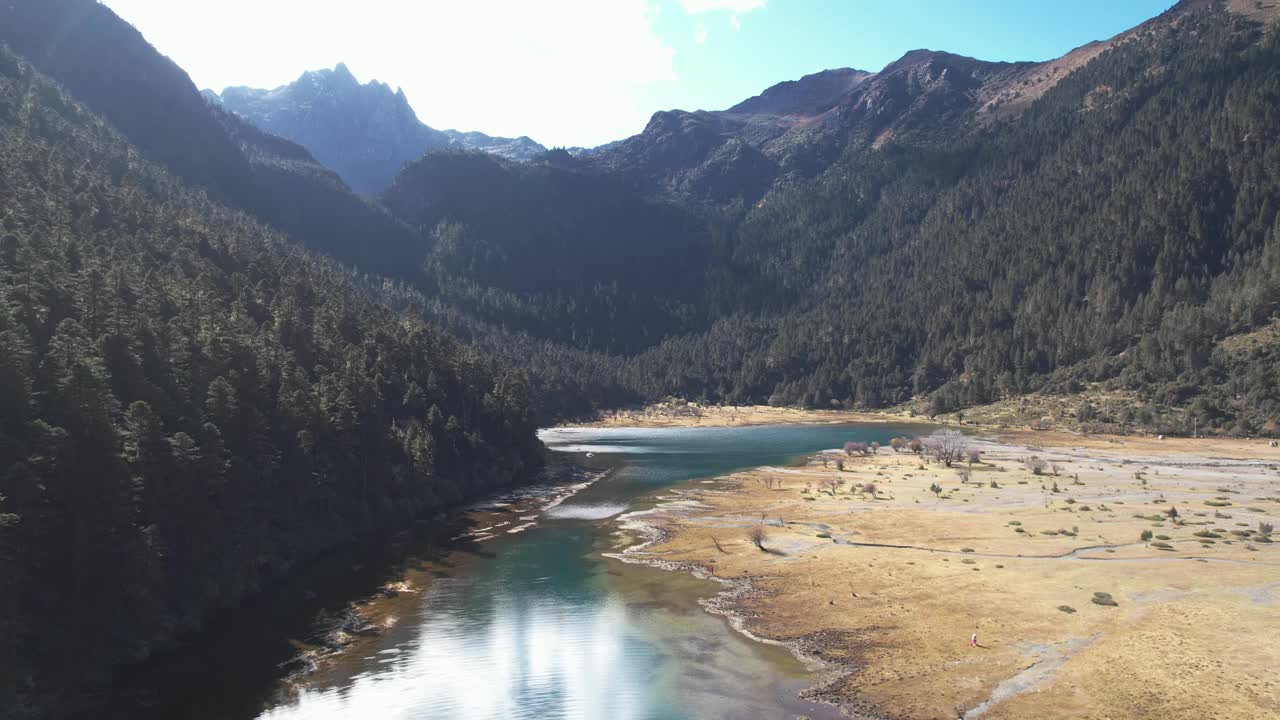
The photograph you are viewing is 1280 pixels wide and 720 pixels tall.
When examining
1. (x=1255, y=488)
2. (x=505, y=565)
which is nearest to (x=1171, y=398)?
(x=1255, y=488)

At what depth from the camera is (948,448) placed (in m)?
132

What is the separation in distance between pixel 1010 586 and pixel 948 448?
8751 cm

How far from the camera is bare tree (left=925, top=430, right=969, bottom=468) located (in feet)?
395

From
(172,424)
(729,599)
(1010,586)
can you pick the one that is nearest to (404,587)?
(172,424)

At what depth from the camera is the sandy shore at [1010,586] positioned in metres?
34.9

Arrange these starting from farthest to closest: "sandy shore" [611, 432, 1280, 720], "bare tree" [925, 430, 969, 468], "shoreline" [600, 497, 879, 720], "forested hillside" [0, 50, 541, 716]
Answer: "bare tree" [925, 430, 969, 468] → "forested hillside" [0, 50, 541, 716] → "shoreline" [600, 497, 879, 720] → "sandy shore" [611, 432, 1280, 720]

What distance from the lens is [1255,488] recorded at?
87.0 m

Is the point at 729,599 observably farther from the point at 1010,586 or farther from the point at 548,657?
the point at 1010,586

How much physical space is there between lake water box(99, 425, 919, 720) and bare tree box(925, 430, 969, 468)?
74158mm

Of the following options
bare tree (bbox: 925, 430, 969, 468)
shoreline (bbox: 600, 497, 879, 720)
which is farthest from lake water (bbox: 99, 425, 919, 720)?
bare tree (bbox: 925, 430, 969, 468)

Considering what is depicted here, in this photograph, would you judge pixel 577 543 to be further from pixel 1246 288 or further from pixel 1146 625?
pixel 1246 288

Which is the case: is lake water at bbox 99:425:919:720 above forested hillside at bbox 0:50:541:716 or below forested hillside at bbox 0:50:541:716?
below

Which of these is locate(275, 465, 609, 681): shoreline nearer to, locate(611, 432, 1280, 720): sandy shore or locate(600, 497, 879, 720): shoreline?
locate(600, 497, 879, 720): shoreline

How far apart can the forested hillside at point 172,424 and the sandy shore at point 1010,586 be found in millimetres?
31956
